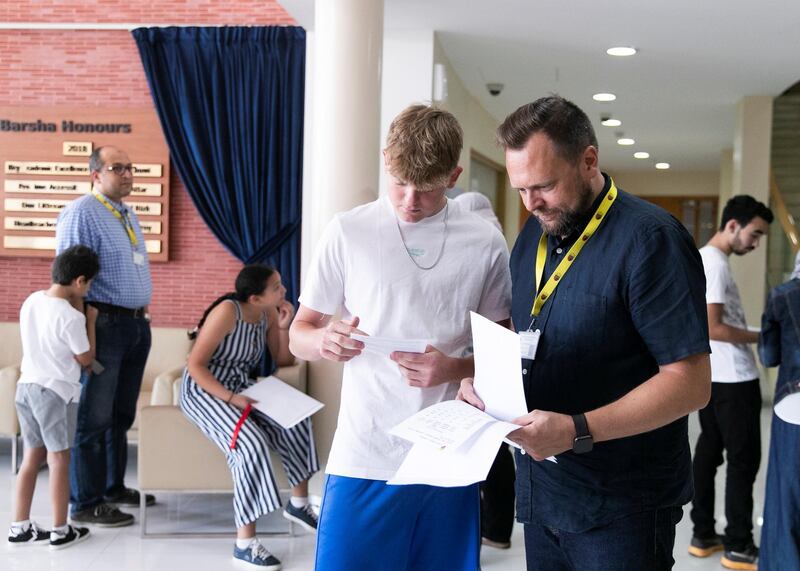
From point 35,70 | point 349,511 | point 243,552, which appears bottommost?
point 243,552

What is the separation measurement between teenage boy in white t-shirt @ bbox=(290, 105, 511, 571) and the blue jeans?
5.72 ft

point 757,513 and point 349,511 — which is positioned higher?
point 349,511

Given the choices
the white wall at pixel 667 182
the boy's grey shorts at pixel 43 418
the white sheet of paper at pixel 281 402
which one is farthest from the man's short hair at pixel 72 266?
the white wall at pixel 667 182

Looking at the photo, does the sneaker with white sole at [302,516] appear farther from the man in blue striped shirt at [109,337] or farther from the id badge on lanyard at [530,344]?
the id badge on lanyard at [530,344]

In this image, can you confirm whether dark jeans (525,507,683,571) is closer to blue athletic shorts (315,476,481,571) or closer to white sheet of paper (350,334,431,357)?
blue athletic shorts (315,476,481,571)

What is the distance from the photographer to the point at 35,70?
746 centimetres

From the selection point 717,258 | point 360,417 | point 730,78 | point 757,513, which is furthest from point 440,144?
point 730,78

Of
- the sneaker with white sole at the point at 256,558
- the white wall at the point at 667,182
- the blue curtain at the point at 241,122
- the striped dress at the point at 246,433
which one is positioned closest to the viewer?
the sneaker with white sole at the point at 256,558

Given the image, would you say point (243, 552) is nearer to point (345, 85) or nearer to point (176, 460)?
point (176, 460)

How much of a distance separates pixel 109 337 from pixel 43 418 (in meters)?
0.65

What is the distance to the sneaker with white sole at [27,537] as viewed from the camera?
4277mm

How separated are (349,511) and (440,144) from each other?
884 millimetres

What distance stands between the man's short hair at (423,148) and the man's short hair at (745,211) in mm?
2662

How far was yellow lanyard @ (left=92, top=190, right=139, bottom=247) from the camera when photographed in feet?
15.9
